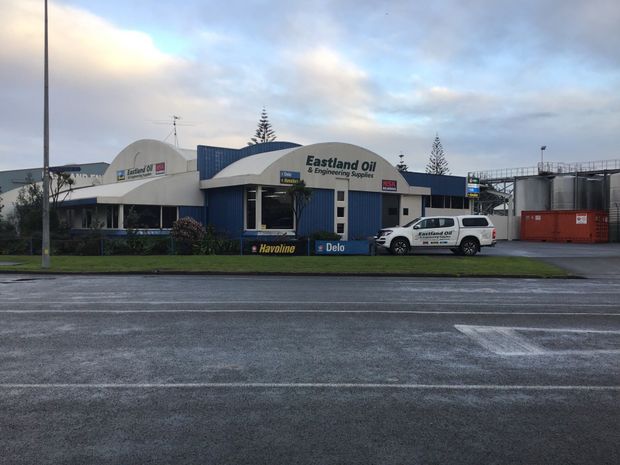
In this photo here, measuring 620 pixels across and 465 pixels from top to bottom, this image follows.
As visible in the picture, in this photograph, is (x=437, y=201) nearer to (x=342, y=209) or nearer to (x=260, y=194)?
(x=342, y=209)

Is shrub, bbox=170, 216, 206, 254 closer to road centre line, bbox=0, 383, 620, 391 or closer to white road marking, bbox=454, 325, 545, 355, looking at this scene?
white road marking, bbox=454, 325, 545, 355

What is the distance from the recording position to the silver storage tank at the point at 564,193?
57.3 metres

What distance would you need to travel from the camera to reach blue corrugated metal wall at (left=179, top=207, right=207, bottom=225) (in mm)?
31250

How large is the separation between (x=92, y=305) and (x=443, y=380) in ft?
25.6

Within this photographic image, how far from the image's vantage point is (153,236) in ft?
91.8

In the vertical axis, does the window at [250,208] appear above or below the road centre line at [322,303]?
above

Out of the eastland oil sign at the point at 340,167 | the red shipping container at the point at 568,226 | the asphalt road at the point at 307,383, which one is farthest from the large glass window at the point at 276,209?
the red shipping container at the point at 568,226

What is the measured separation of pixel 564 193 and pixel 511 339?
5560 cm

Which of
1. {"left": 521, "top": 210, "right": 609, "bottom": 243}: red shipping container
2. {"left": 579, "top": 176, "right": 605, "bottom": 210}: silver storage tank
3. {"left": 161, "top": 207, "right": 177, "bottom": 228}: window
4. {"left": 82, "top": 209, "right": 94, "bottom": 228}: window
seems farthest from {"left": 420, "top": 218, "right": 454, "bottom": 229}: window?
{"left": 579, "top": 176, "right": 605, "bottom": 210}: silver storage tank

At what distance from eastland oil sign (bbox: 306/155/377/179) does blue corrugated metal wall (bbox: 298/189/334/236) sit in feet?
3.79

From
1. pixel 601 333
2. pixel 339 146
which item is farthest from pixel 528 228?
pixel 601 333

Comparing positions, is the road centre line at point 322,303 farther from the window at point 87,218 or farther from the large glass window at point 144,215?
the window at point 87,218

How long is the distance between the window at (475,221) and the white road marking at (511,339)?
1806 centimetres

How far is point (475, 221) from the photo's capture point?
2638 cm
